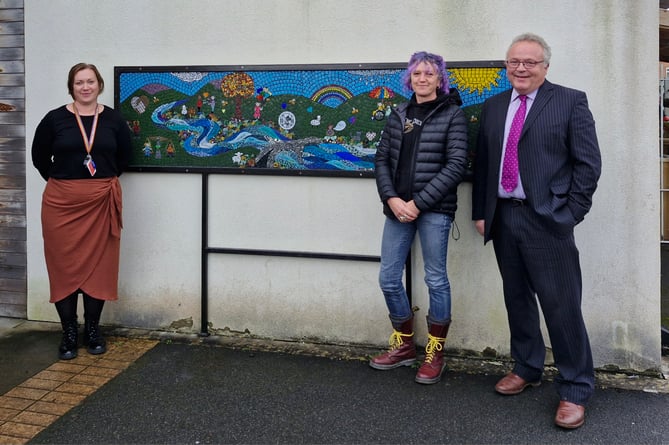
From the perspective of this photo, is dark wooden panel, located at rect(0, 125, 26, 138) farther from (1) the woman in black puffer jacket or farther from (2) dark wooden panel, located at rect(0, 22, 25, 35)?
(1) the woman in black puffer jacket

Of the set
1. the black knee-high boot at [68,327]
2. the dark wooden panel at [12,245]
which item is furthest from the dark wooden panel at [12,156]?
the black knee-high boot at [68,327]

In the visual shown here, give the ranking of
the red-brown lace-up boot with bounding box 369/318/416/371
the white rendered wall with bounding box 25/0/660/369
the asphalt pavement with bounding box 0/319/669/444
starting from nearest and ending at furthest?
the asphalt pavement with bounding box 0/319/669/444
the white rendered wall with bounding box 25/0/660/369
the red-brown lace-up boot with bounding box 369/318/416/371

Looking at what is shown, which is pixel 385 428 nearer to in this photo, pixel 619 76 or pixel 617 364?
pixel 617 364

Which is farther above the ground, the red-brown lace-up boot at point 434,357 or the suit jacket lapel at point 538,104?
the suit jacket lapel at point 538,104

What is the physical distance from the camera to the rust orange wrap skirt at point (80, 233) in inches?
156

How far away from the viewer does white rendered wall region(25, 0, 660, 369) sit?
145 inches

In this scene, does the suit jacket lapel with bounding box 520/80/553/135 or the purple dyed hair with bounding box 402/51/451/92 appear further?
the purple dyed hair with bounding box 402/51/451/92

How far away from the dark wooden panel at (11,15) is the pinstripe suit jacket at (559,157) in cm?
381

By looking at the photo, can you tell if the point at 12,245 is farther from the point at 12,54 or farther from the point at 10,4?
the point at 10,4

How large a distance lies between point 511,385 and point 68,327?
288 centimetres

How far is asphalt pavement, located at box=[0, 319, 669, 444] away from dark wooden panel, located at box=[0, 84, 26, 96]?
6.20 feet

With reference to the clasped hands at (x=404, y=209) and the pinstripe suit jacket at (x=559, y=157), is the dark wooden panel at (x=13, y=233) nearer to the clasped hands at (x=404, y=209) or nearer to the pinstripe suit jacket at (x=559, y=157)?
the clasped hands at (x=404, y=209)

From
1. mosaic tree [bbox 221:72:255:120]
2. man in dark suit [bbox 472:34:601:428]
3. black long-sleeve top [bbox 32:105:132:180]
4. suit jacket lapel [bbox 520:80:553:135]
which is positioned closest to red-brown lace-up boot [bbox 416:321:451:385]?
man in dark suit [bbox 472:34:601:428]

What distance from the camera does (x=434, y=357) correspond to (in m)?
3.62
